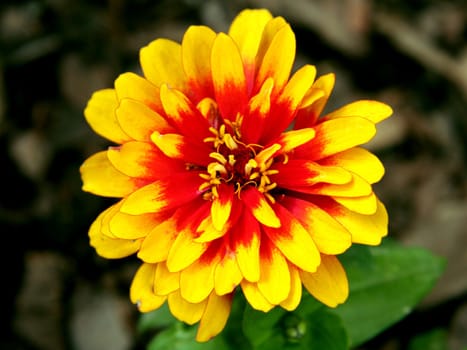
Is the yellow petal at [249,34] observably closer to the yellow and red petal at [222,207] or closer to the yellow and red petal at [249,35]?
the yellow and red petal at [249,35]

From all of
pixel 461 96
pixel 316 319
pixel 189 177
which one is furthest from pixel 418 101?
pixel 189 177

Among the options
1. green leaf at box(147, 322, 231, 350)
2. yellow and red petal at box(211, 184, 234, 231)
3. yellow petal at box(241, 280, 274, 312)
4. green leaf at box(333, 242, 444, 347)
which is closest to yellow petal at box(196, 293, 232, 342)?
yellow petal at box(241, 280, 274, 312)

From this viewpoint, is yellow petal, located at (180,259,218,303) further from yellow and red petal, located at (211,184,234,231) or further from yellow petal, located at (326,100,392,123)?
yellow petal, located at (326,100,392,123)

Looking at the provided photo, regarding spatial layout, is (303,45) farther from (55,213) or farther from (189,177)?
(189,177)

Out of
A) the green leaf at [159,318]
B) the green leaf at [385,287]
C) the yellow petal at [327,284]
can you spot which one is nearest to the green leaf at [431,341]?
the green leaf at [385,287]

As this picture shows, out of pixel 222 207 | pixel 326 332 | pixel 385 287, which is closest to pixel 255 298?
pixel 222 207
